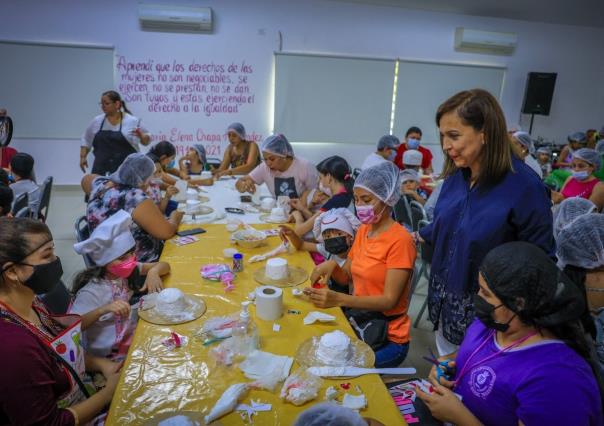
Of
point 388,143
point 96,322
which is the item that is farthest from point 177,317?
point 388,143

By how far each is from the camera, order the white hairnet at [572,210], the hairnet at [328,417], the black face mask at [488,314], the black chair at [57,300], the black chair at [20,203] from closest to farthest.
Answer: the hairnet at [328,417] → the black face mask at [488,314] → the black chair at [57,300] → the white hairnet at [572,210] → the black chair at [20,203]

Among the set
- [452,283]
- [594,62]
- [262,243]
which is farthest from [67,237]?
[594,62]

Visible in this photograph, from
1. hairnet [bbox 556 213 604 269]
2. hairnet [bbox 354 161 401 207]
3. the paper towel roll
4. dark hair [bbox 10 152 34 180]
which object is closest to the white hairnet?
hairnet [bbox 556 213 604 269]

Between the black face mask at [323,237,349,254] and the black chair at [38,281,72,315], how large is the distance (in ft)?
4.72

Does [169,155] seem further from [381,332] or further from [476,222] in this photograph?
[476,222]

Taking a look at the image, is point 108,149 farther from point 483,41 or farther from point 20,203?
point 483,41

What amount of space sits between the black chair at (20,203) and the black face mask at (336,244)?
2.54m

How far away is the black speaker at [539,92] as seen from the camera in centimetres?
760

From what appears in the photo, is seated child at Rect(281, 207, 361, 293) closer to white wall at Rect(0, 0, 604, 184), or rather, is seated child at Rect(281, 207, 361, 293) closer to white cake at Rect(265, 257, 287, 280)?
A: white cake at Rect(265, 257, 287, 280)

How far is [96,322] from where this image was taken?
179 centimetres

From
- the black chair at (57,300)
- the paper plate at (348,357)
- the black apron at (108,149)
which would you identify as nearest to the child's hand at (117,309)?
the black chair at (57,300)

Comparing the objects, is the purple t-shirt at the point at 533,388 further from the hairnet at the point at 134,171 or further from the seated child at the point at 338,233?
the hairnet at the point at 134,171

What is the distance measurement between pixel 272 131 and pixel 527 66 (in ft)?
17.9

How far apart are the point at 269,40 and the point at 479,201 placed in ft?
19.8
